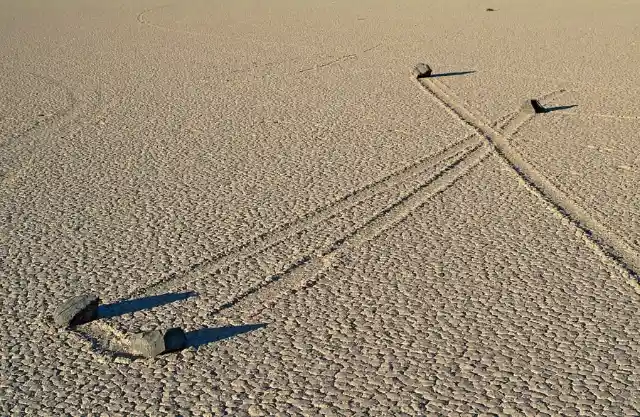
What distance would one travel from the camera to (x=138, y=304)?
457 cm

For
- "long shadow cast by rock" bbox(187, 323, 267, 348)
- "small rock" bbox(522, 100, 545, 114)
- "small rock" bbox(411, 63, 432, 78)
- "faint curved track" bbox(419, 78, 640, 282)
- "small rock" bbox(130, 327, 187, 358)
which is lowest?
"small rock" bbox(411, 63, 432, 78)

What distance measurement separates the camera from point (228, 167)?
6.81 m

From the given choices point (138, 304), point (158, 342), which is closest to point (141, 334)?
point (158, 342)

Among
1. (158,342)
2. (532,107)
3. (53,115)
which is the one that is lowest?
(532,107)

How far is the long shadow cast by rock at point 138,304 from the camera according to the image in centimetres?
448

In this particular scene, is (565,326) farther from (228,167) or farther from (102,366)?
(228,167)

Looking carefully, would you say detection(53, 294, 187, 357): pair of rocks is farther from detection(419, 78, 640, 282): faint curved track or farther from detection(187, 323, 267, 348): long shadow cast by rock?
detection(419, 78, 640, 282): faint curved track

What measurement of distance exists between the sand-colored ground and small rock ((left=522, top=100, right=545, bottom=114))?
6.9 inches

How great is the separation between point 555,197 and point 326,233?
1.49 meters

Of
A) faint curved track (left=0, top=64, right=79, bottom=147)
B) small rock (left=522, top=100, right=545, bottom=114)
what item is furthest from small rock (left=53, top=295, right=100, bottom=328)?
small rock (left=522, top=100, right=545, bottom=114)

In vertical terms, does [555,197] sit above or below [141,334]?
below

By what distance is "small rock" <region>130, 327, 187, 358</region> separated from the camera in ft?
13.2

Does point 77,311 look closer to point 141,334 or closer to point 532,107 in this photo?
point 141,334

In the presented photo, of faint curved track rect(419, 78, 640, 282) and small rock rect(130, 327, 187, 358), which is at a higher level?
small rock rect(130, 327, 187, 358)
